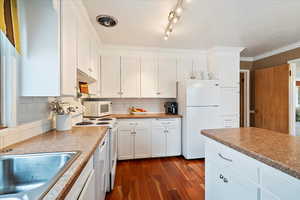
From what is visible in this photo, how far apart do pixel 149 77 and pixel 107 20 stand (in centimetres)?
144

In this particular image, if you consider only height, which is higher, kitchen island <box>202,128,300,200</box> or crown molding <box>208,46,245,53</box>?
crown molding <box>208,46,245,53</box>

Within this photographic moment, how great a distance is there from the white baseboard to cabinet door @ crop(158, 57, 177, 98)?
2.24m

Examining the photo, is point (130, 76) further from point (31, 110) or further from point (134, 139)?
point (31, 110)

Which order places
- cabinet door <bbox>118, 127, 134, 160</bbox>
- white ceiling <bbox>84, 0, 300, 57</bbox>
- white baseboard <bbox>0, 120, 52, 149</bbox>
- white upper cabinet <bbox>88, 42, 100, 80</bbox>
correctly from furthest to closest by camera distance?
cabinet door <bbox>118, 127, 134, 160</bbox> < white upper cabinet <bbox>88, 42, 100, 80</bbox> < white ceiling <bbox>84, 0, 300, 57</bbox> < white baseboard <bbox>0, 120, 52, 149</bbox>

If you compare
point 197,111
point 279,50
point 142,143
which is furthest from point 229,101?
point 142,143

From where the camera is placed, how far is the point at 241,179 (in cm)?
95

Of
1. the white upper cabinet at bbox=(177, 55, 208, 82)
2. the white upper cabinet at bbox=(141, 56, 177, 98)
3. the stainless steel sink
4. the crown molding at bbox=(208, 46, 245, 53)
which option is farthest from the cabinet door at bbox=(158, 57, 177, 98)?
the stainless steel sink

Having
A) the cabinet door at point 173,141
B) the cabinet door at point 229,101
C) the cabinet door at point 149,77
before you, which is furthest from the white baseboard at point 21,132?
the cabinet door at point 229,101

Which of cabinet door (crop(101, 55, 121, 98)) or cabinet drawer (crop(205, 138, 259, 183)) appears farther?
cabinet door (crop(101, 55, 121, 98))

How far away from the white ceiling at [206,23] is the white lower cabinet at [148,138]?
62.3 inches

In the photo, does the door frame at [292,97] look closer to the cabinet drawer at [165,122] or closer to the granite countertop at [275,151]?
the cabinet drawer at [165,122]

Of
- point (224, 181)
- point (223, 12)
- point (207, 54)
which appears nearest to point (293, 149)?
point (224, 181)

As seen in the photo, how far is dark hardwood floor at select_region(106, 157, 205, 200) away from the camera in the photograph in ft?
5.93

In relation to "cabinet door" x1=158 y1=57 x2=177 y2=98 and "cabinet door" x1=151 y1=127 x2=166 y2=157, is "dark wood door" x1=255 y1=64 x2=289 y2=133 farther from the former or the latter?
"cabinet door" x1=151 y1=127 x2=166 y2=157
